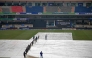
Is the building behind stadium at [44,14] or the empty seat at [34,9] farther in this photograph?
the empty seat at [34,9]

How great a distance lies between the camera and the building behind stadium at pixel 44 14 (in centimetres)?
5503

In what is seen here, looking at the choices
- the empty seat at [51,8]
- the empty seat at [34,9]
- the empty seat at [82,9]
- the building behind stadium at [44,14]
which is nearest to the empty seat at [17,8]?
the building behind stadium at [44,14]

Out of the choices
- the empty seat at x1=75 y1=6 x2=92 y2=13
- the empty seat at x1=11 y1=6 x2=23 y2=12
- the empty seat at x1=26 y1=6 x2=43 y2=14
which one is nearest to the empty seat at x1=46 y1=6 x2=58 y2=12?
the empty seat at x1=26 y1=6 x2=43 y2=14

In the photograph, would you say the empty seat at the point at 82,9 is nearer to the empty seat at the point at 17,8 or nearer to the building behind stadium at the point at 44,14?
the building behind stadium at the point at 44,14

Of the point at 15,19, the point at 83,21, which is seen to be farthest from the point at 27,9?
the point at 83,21

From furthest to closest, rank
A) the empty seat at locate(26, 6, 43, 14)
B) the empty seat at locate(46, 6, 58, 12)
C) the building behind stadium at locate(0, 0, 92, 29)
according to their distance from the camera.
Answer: the empty seat at locate(26, 6, 43, 14) → the empty seat at locate(46, 6, 58, 12) → the building behind stadium at locate(0, 0, 92, 29)

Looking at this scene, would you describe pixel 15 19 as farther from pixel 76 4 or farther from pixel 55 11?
pixel 76 4

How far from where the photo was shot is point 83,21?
181ft

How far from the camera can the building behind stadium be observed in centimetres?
5503

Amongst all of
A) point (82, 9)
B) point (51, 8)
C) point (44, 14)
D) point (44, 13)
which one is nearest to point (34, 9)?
point (44, 13)

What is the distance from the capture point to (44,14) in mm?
55875

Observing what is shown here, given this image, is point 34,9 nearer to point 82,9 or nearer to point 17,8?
point 17,8

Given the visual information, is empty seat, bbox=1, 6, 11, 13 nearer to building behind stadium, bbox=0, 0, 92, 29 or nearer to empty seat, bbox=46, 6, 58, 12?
building behind stadium, bbox=0, 0, 92, 29

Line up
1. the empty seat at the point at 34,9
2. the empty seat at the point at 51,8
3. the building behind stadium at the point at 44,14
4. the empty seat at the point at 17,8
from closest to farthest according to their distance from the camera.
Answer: the building behind stadium at the point at 44,14 → the empty seat at the point at 51,8 → the empty seat at the point at 34,9 → the empty seat at the point at 17,8
